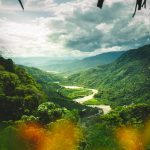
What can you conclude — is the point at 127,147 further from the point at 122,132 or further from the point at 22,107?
the point at 22,107

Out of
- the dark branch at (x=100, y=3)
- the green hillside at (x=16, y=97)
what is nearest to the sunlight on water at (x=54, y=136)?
the green hillside at (x=16, y=97)

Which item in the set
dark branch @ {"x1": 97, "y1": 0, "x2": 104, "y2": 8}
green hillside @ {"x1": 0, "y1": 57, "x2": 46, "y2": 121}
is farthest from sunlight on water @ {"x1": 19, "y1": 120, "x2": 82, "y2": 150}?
dark branch @ {"x1": 97, "y1": 0, "x2": 104, "y2": 8}

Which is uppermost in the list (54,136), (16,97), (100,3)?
(100,3)

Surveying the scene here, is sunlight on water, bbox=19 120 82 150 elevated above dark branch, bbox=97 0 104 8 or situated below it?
below

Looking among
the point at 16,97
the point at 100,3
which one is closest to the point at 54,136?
the point at 16,97

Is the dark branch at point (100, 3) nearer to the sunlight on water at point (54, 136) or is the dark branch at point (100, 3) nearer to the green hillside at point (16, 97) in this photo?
the sunlight on water at point (54, 136)

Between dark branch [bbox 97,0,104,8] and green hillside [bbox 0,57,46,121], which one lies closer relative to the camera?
dark branch [bbox 97,0,104,8]

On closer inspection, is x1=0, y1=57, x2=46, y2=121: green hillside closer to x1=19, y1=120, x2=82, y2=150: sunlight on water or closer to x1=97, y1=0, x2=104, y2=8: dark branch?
x1=19, y1=120, x2=82, y2=150: sunlight on water

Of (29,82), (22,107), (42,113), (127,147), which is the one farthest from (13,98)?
(127,147)

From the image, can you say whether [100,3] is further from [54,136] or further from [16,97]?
[16,97]
